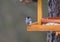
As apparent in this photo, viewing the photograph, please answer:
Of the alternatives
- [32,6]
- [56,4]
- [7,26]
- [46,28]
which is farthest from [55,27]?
[7,26]

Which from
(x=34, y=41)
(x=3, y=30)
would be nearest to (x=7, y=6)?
(x=3, y=30)

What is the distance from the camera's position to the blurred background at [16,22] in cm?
483

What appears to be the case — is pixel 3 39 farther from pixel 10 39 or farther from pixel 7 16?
pixel 7 16

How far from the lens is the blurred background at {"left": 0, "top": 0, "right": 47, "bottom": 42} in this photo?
15.8 feet

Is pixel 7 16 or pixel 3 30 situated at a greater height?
pixel 7 16

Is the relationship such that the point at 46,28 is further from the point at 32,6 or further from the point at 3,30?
the point at 3,30

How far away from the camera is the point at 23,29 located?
16.2ft

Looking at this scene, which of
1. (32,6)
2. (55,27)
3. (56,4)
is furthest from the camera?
(32,6)

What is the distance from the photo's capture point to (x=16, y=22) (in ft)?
16.2

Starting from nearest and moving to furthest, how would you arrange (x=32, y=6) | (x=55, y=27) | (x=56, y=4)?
(x=55, y=27)
(x=56, y=4)
(x=32, y=6)

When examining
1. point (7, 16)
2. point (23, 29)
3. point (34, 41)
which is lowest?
point (34, 41)

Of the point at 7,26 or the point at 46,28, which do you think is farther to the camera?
the point at 7,26

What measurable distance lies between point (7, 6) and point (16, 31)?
2.16 ft

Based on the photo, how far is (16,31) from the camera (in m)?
4.98
